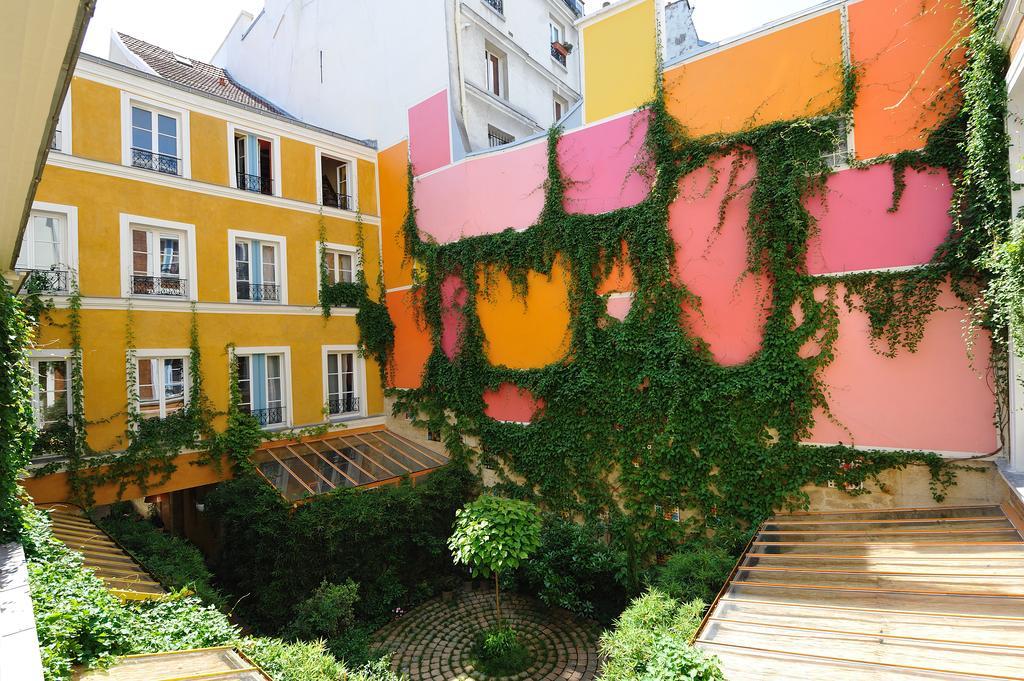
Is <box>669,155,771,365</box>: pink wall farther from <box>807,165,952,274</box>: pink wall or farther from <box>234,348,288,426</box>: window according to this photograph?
<box>234,348,288,426</box>: window

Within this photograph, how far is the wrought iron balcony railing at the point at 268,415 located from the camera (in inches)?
510

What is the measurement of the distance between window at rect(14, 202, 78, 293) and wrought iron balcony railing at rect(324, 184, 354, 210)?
607 cm

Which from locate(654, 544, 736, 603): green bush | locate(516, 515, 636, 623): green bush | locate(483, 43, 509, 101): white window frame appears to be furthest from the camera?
locate(483, 43, 509, 101): white window frame

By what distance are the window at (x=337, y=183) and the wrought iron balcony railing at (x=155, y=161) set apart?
3.84m

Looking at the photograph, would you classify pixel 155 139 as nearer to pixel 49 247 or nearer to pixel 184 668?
pixel 49 247

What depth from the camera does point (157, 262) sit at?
1170 centimetres

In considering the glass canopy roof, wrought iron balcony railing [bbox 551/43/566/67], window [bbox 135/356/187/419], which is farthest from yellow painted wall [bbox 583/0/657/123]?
window [bbox 135/356/187/419]

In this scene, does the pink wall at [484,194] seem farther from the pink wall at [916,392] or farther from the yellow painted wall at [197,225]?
the pink wall at [916,392]

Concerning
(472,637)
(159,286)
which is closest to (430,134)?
(159,286)

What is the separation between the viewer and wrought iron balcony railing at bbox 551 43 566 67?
19958mm

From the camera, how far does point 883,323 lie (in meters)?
8.73

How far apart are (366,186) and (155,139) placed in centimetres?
541

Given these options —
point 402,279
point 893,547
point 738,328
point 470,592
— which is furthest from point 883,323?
point 402,279

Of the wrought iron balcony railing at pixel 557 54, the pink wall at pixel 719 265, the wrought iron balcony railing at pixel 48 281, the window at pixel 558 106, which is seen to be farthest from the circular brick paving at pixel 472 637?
the wrought iron balcony railing at pixel 557 54
